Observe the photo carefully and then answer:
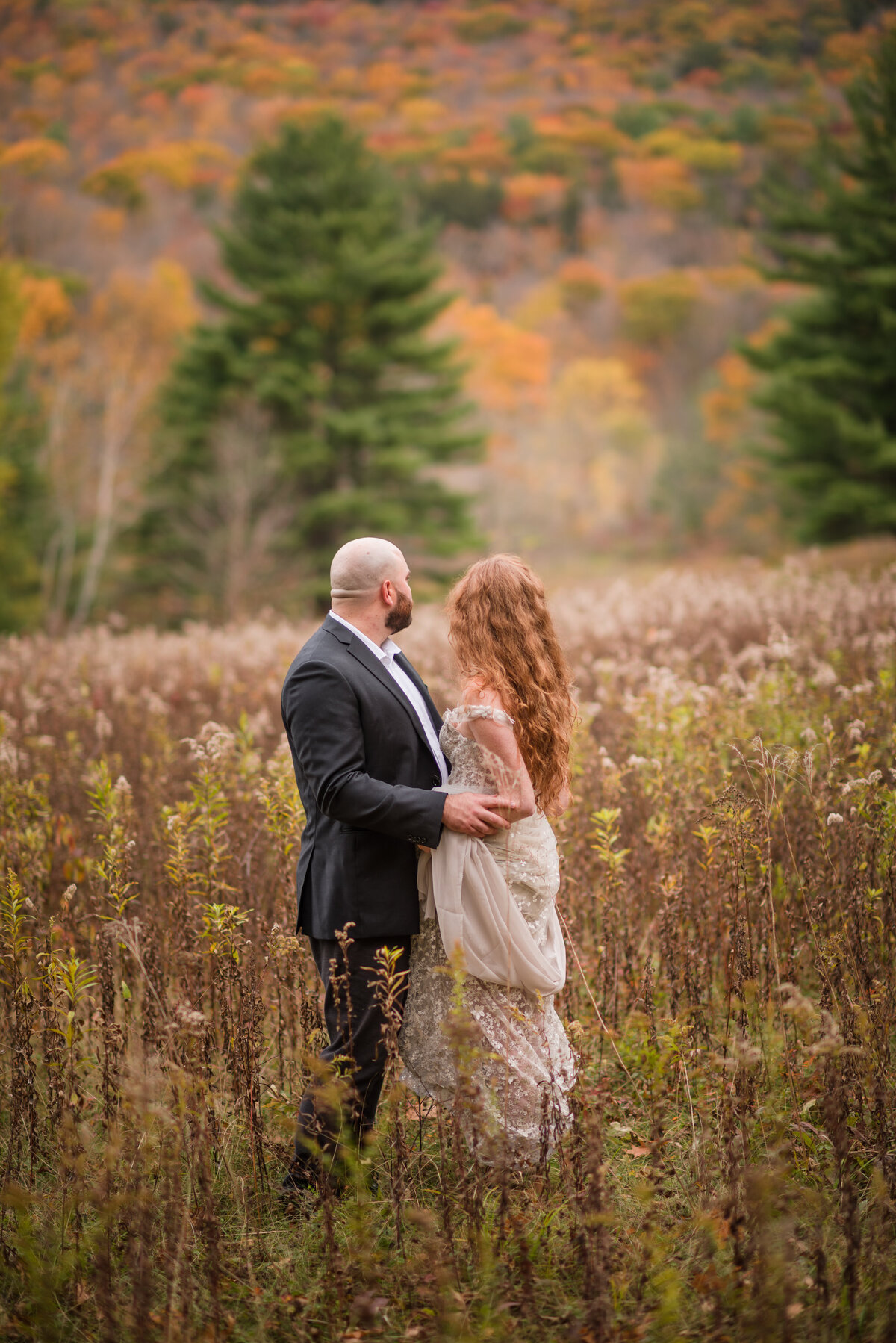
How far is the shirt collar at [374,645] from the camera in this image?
118 inches

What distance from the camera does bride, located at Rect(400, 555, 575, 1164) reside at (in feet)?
9.20

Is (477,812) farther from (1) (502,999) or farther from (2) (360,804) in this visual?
(1) (502,999)

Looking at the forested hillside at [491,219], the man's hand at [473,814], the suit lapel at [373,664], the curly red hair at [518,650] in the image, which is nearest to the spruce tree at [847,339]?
the forested hillside at [491,219]

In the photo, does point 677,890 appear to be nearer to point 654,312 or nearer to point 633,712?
point 633,712

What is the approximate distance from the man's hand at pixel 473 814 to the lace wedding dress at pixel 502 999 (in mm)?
63

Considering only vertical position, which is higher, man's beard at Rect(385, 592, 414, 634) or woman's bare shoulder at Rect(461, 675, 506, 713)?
man's beard at Rect(385, 592, 414, 634)

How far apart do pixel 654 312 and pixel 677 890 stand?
60367mm

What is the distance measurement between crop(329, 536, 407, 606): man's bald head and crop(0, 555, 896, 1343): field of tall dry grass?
85 centimetres

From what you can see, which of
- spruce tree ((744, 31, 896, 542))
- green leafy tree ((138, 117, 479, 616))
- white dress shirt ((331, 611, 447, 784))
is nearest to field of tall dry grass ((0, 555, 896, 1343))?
white dress shirt ((331, 611, 447, 784))

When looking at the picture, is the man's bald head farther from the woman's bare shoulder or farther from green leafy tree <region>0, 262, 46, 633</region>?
green leafy tree <region>0, 262, 46, 633</region>

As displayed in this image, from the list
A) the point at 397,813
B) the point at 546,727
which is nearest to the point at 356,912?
the point at 397,813

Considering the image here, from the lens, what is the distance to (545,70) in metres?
90.6

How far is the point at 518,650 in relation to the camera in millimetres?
2881

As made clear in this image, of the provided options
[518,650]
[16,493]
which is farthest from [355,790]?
[16,493]
